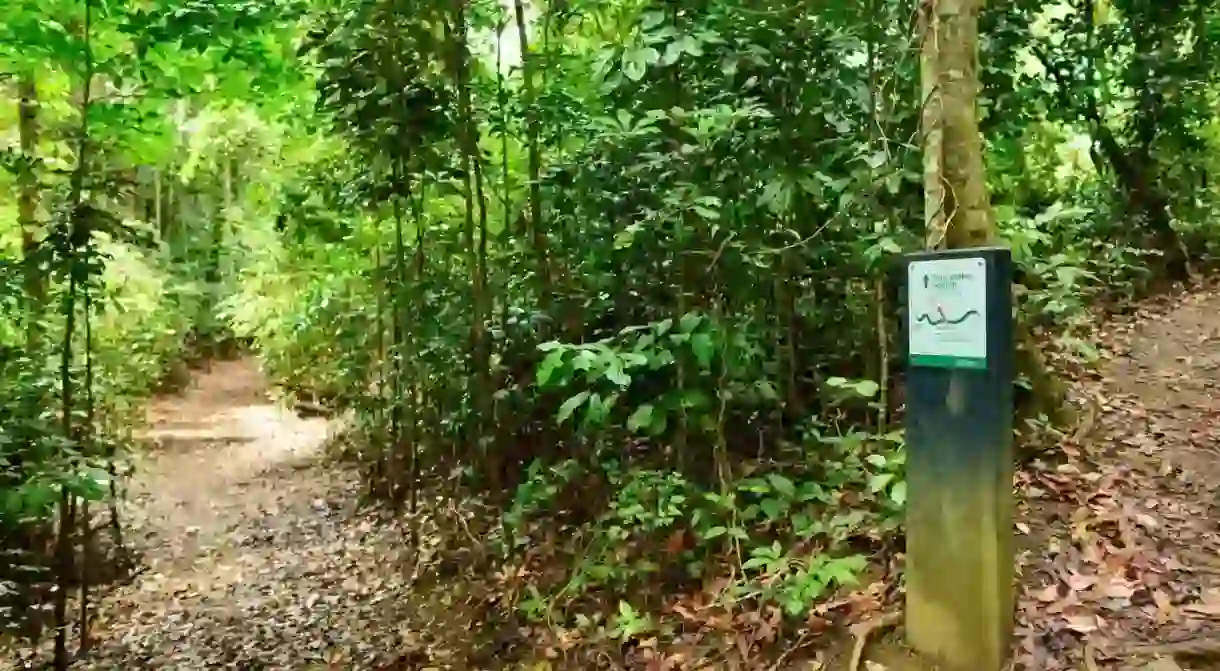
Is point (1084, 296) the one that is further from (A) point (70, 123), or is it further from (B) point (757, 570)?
(A) point (70, 123)

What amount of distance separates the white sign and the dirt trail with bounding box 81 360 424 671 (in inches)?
174

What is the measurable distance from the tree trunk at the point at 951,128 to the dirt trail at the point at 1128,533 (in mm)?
1289

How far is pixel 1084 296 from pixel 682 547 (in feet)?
17.0

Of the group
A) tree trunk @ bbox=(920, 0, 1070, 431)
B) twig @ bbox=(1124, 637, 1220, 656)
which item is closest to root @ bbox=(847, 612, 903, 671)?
twig @ bbox=(1124, 637, 1220, 656)

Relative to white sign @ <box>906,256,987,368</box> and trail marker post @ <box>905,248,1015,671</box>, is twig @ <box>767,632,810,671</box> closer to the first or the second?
trail marker post @ <box>905,248,1015,671</box>

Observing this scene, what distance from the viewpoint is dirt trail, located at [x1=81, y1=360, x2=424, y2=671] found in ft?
21.8

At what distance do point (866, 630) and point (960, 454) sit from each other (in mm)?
898

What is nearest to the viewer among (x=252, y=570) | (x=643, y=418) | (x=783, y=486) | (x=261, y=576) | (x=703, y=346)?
(x=703, y=346)

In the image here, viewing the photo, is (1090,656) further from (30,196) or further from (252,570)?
(30,196)

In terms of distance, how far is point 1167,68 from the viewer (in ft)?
29.1

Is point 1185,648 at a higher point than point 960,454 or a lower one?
lower

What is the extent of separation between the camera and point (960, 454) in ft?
10.3

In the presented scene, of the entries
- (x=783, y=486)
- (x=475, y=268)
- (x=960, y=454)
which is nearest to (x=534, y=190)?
(x=475, y=268)

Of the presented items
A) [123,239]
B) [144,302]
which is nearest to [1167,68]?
[123,239]
